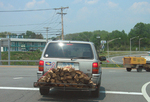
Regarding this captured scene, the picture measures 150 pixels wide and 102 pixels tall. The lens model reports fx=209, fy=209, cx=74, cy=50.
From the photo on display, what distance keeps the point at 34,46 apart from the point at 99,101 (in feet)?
314

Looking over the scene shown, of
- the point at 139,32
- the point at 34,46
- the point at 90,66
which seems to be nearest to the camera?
the point at 90,66

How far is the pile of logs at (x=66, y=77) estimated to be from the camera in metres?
6.01

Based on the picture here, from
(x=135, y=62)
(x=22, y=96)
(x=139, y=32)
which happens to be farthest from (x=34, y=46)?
(x=22, y=96)

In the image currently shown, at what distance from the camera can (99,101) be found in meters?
6.66

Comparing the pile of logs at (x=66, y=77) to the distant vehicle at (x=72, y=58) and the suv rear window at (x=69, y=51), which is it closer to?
the distant vehicle at (x=72, y=58)

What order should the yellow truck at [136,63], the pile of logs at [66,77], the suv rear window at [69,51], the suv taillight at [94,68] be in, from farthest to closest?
the yellow truck at [136,63] → the suv rear window at [69,51] → the suv taillight at [94,68] → the pile of logs at [66,77]

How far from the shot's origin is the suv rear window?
671 cm

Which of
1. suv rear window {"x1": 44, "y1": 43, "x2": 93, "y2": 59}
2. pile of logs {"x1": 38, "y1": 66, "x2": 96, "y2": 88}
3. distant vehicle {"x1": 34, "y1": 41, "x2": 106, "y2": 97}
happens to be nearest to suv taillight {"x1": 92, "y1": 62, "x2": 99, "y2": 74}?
distant vehicle {"x1": 34, "y1": 41, "x2": 106, "y2": 97}

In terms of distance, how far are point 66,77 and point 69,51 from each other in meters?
1.08

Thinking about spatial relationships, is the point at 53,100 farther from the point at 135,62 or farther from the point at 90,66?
the point at 135,62

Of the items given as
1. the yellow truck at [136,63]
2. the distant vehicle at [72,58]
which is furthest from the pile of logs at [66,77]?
the yellow truck at [136,63]

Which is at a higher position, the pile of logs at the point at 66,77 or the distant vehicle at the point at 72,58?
the distant vehicle at the point at 72,58

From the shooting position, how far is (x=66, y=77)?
19.8 feet

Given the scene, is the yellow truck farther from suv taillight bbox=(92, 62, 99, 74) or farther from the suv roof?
suv taillight bbox=(92, 62, 99, 74)
